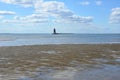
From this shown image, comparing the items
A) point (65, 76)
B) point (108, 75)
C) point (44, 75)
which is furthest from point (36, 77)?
point (108, 75)

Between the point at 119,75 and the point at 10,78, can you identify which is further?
the point at 119,75

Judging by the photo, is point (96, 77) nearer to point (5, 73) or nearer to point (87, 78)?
point (87, 78)

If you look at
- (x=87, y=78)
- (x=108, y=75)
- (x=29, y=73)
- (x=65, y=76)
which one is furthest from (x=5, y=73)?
(x=108, y=75)

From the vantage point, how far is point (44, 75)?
1024 centimetres

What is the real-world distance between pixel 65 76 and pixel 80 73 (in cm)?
103

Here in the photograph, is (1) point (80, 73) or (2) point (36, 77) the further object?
(1) point (80, 73)

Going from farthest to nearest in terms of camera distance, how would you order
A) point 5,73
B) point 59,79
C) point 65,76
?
point 5,73
point 65,76
point 59,79

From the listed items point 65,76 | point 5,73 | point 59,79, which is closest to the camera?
point 59,79

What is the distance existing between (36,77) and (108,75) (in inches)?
121

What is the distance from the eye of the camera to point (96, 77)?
32.0ft

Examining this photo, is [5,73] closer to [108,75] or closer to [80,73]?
[80,73]

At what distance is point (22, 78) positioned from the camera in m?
9.62

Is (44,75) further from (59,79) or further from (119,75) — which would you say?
(119,75)

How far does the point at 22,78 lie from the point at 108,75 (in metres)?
3.66
